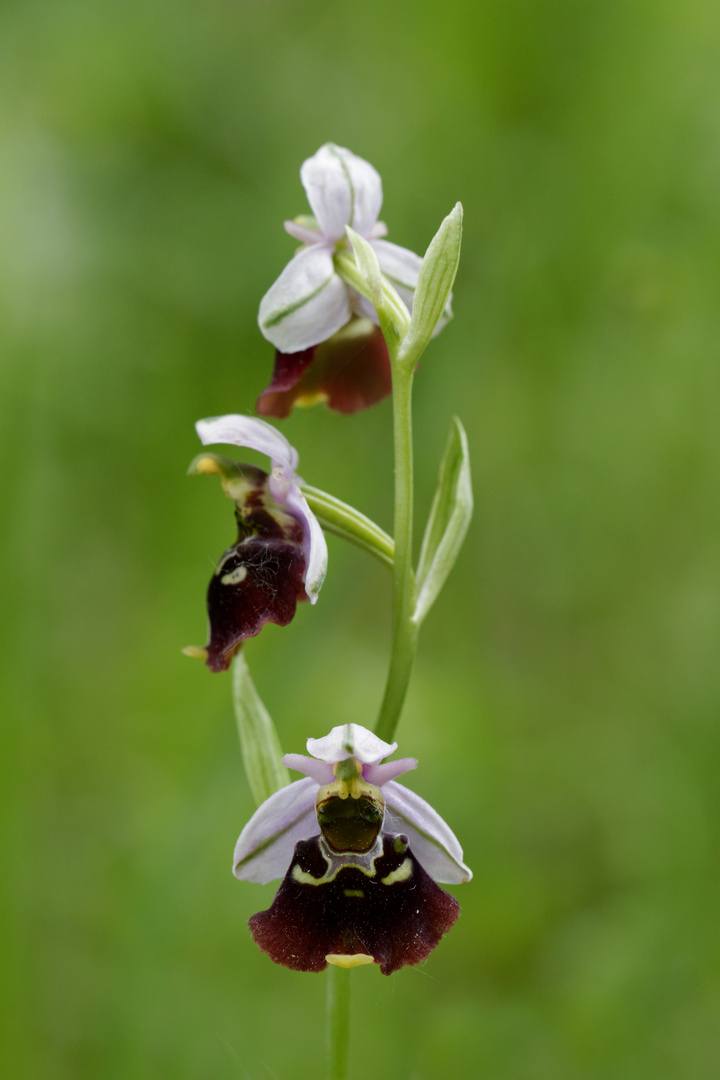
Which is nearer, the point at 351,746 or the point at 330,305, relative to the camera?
the point at 351,746

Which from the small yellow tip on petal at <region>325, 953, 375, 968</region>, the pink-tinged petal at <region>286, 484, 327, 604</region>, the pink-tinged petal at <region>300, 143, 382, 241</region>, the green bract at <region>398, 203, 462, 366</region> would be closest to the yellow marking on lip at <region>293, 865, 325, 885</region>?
the small yellow tip on petal at <region>325, 953, 375, 968</region>

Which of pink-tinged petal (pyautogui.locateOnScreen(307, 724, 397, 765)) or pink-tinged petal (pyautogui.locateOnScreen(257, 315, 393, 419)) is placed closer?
pink-tinged petal (pyautogui.locateOnScreen(307, 724, 397, 765))

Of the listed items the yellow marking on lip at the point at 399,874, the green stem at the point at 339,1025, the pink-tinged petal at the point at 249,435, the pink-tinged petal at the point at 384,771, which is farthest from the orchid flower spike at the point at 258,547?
the green stem at the point at 339,1025

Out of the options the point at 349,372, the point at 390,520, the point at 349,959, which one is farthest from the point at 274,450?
the point at 390,520

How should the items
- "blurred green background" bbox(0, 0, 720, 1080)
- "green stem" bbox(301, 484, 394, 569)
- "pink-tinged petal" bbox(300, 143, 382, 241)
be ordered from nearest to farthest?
"green stem" bbox(301, 484, 394, 569) → "pink-tinged petal" bbox(300, 143, 382, 241) → "blurred green background" bbox(0, 0, 720, 1080)

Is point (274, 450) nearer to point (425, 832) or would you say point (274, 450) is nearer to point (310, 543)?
point (310, 543)

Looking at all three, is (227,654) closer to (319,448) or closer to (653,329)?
(319,448)

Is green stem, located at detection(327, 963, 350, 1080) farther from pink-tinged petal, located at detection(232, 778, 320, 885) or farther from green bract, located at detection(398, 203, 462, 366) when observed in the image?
green bract, located at detection(398, 203, 462, 366)
